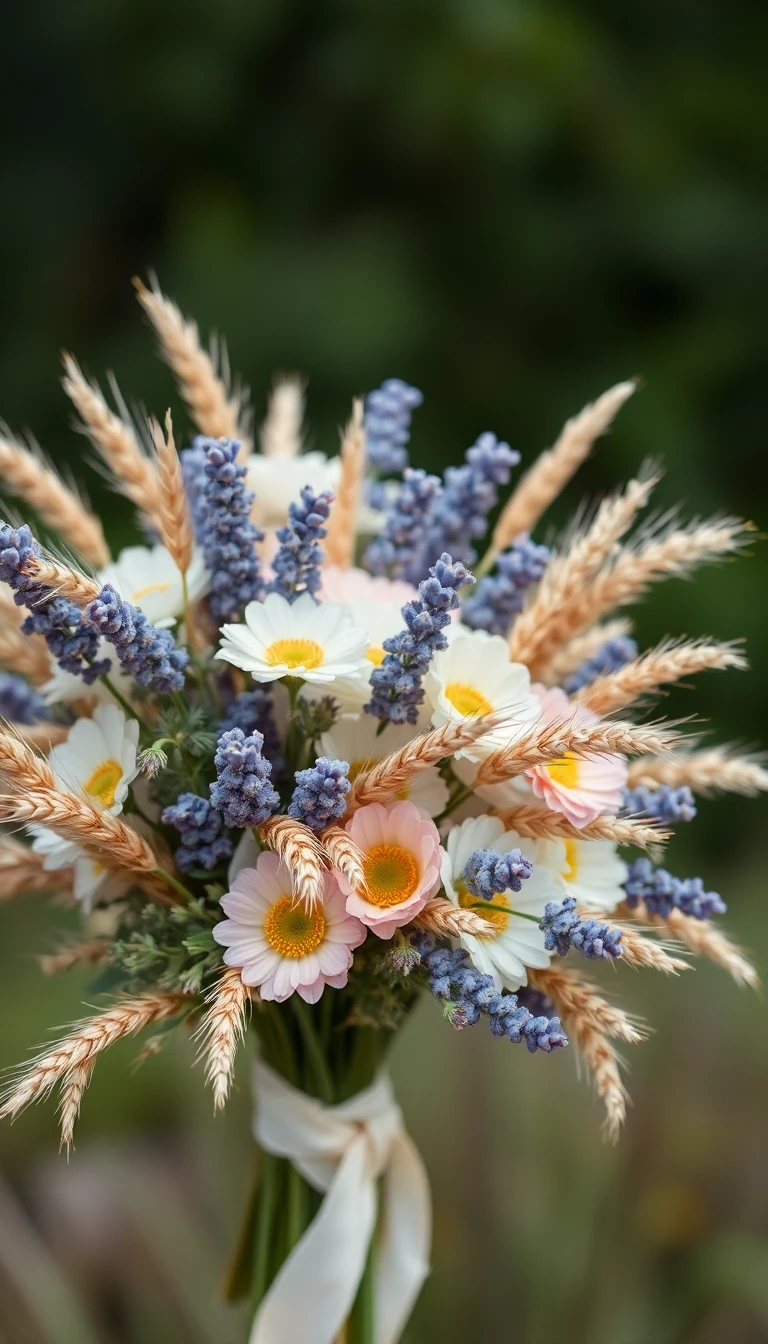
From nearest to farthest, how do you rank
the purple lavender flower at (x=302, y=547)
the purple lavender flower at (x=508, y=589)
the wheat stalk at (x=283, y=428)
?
the purple lavender flower at (x=302, y=547) → the purple lavender flower at (x=508, y=589) → the wheat stalk at (x=283, y=428)

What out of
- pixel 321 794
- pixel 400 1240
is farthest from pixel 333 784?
pixel 400 1240

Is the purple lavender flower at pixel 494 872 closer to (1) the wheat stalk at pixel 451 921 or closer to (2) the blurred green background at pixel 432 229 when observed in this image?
(1) the wheat stalk at pixel 451 921

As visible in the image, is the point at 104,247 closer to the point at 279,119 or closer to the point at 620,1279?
the point at 279,119

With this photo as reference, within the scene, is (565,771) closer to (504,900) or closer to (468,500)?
(504,900)

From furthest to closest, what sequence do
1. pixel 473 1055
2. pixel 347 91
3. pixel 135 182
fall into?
pixel 135 182
pixel 347 91
pixel 473 1055

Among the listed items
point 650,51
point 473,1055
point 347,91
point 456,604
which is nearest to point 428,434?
point 347,91

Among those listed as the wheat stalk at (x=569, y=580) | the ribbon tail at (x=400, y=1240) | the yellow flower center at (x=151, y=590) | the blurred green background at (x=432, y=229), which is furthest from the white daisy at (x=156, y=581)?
the blurred green background at (x=432, y=229)
